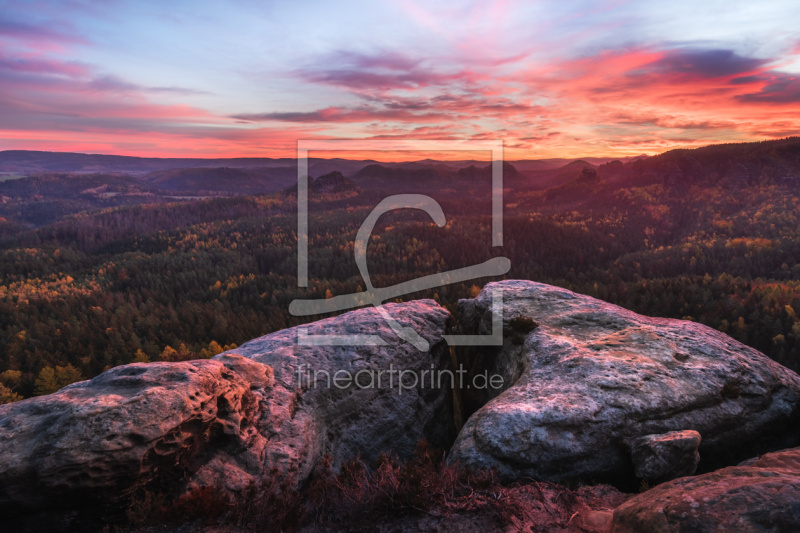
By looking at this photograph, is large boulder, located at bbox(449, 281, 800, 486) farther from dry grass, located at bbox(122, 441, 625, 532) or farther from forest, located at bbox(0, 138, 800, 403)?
forest, located at bbox(0, 138, 800, 403)

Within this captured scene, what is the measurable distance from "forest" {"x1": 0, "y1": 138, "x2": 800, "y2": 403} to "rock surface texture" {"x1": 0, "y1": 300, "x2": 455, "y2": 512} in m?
14.0

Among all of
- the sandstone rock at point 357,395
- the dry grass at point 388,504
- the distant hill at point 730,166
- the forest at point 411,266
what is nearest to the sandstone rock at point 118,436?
the dry grass at point 388,504

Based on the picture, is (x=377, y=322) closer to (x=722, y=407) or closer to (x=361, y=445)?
(x=361, y=445)

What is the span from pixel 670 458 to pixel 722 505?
11.1 feet

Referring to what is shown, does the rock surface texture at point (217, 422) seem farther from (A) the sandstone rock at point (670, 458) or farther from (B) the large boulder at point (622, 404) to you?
(A) the sandstone rock at point (670, 458)

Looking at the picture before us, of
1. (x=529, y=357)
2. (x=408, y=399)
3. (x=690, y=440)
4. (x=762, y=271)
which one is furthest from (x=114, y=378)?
(x=762, y=271)

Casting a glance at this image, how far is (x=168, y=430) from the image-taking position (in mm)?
8320

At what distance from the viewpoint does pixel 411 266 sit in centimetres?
8794

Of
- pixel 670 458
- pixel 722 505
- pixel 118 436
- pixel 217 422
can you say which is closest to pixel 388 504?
pixel 217 422

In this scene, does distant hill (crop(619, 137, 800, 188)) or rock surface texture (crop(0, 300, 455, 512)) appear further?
distant hill (crop(619, 137, 800, 188))

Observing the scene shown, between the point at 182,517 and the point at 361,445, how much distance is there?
23.0 ft

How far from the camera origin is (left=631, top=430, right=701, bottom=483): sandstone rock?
29.7 feet

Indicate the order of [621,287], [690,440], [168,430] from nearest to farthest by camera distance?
[168,430] < [690,440] < [621,287]

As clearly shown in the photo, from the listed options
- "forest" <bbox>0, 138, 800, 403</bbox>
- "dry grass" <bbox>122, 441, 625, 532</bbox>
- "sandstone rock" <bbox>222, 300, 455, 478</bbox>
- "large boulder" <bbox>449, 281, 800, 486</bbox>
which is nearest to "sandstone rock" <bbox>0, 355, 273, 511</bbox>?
"dry grass" <bbox>122, 441, 625, 532</bbox>
